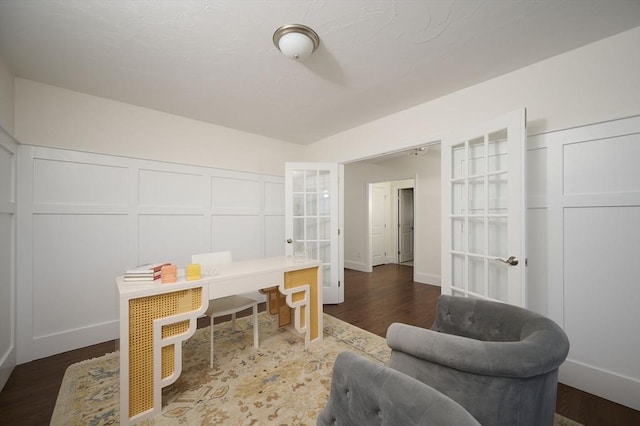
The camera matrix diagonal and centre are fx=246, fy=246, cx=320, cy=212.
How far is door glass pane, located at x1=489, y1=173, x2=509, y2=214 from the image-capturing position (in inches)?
77.8

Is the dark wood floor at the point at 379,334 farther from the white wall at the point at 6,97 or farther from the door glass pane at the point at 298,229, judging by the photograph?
the white wall at the point at 6,97

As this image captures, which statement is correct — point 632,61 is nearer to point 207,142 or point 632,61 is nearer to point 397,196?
point 207,142

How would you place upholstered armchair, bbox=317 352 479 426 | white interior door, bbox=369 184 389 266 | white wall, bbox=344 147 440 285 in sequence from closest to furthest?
upholstered armchair, bbox=317 352 479 426 < white wall, bbox=344 147 440 285 < white interior door, bbox=369 184 389 266

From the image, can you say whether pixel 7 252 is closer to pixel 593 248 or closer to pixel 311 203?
pixel 311 203

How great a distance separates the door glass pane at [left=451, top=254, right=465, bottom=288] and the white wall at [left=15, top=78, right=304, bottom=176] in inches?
110

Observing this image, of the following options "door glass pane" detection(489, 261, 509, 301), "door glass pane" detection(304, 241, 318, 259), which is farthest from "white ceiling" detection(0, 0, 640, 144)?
"door glass pane" detection(304, 241, 318, 259)

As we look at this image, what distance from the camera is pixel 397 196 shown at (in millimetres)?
6879

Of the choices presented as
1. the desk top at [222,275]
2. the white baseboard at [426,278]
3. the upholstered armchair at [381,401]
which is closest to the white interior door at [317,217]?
the desk top at [222,275]

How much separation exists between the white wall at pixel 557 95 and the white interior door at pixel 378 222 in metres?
3.72

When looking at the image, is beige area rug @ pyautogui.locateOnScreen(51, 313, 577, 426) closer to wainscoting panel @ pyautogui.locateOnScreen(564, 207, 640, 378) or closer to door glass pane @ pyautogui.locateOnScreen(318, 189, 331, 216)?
wainscoting panel @ pyautogui.locateOnScreen(564, 207, 640, 378)

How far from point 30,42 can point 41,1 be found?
563mm

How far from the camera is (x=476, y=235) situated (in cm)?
215

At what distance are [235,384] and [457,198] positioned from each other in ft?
8.03

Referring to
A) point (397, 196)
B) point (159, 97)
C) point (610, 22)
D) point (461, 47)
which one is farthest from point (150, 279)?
point (397, 196)
